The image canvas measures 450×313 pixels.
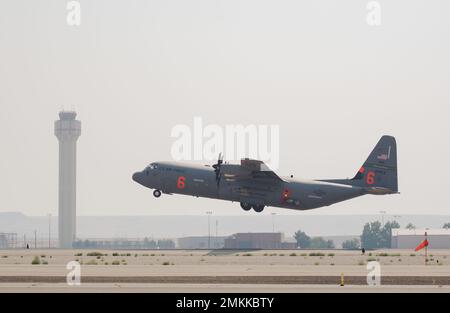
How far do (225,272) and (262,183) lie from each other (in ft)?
129

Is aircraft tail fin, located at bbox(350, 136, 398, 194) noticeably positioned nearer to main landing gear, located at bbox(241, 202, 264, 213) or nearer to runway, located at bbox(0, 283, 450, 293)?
main landing gear, located at bbox(241, 202, 264, 213)

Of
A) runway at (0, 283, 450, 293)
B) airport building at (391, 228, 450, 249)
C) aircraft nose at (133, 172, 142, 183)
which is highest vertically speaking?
aircraft nose at (133, 172, 142, 183)

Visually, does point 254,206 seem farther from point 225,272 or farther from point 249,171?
point 225,272

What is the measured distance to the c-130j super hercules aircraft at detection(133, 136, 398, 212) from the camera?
102 meters

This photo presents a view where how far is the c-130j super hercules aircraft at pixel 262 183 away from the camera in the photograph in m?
102

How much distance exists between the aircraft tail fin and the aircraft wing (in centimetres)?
881

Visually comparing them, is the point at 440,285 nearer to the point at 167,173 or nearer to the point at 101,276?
the point at 101,276

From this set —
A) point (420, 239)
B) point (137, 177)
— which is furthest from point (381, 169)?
point (420, 239)

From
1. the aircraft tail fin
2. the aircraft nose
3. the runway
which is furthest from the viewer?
the aircraft nose

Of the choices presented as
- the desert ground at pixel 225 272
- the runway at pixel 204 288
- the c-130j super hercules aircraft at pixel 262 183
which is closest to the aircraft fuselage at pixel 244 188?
the c-130j super hercules aircraft at pixel 262 183

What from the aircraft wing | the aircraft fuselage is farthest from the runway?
the aircraft fuselage

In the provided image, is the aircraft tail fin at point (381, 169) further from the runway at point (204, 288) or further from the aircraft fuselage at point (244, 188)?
the runway at point (204, 288)
